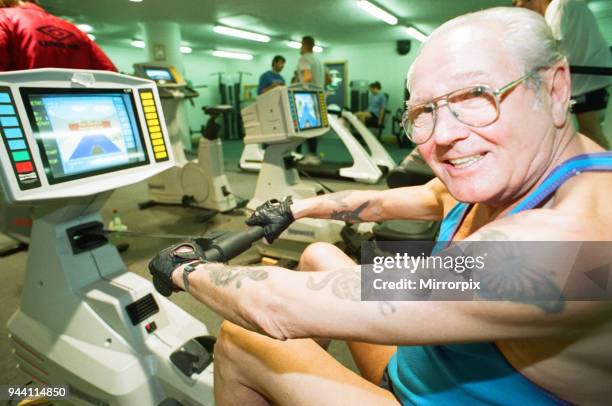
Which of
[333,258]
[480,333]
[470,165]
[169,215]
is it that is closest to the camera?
[480,333]

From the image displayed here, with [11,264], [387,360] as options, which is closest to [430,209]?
[387,360]

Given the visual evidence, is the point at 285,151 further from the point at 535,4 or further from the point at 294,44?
the point at 294,44

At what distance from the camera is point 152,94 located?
4.22 ft

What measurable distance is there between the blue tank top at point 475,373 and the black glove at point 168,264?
1.80 ft

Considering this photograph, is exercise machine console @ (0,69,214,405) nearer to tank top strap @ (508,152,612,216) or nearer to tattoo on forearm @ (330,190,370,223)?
tattoo on forearm @ (330,190,370,223)

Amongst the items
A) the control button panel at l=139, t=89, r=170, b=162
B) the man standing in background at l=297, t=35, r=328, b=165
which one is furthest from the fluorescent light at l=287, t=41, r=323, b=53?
the control button panel at l=139, t=89, r=170, b=162

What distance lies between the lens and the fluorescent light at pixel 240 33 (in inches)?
298

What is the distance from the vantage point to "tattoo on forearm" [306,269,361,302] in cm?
62

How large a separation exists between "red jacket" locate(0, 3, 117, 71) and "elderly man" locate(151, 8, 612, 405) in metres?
1.27

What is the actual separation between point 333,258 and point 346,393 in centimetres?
44

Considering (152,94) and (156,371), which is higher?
(152,94)

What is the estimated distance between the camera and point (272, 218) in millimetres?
1194

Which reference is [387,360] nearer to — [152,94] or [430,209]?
[430,209]

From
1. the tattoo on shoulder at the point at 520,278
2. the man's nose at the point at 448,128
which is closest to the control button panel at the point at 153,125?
the man's nose at the point at 448,128
